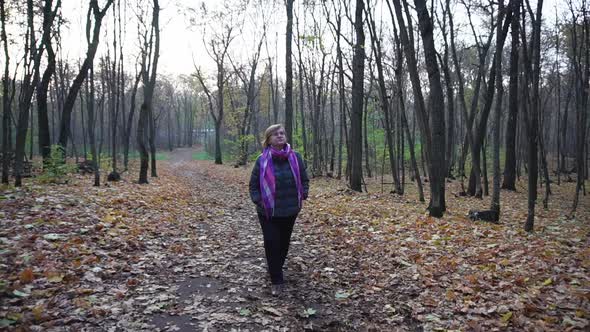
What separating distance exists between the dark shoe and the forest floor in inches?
4.2

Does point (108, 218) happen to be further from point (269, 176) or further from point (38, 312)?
point (269, 176)

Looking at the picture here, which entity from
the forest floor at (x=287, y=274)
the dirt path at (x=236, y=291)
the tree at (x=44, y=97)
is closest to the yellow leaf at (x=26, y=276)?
the forest floor at (x=287, y=274)

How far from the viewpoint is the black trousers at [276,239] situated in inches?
191

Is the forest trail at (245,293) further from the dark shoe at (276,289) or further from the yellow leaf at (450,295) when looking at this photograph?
the yellow leaf at (450,295)

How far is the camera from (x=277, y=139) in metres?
4.76

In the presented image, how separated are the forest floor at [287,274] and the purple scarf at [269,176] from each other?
1148 mm

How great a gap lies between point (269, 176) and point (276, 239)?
33.1 inches

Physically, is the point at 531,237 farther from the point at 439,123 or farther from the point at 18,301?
the point at 18,301

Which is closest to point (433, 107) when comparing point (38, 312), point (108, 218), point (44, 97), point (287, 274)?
point (287, 274)

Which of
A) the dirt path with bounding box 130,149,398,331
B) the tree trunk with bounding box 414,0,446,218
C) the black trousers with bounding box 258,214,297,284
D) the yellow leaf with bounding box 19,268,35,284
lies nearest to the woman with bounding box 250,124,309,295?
the black trousers with bounding box 258,214,297,284

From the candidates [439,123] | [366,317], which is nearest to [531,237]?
[439,123]

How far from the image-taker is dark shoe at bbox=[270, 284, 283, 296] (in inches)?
185

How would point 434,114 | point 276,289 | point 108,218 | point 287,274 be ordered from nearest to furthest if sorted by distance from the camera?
point 276,289 < point 287,274 < point 108,218 < point 434,114

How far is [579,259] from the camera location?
16.4 ft
